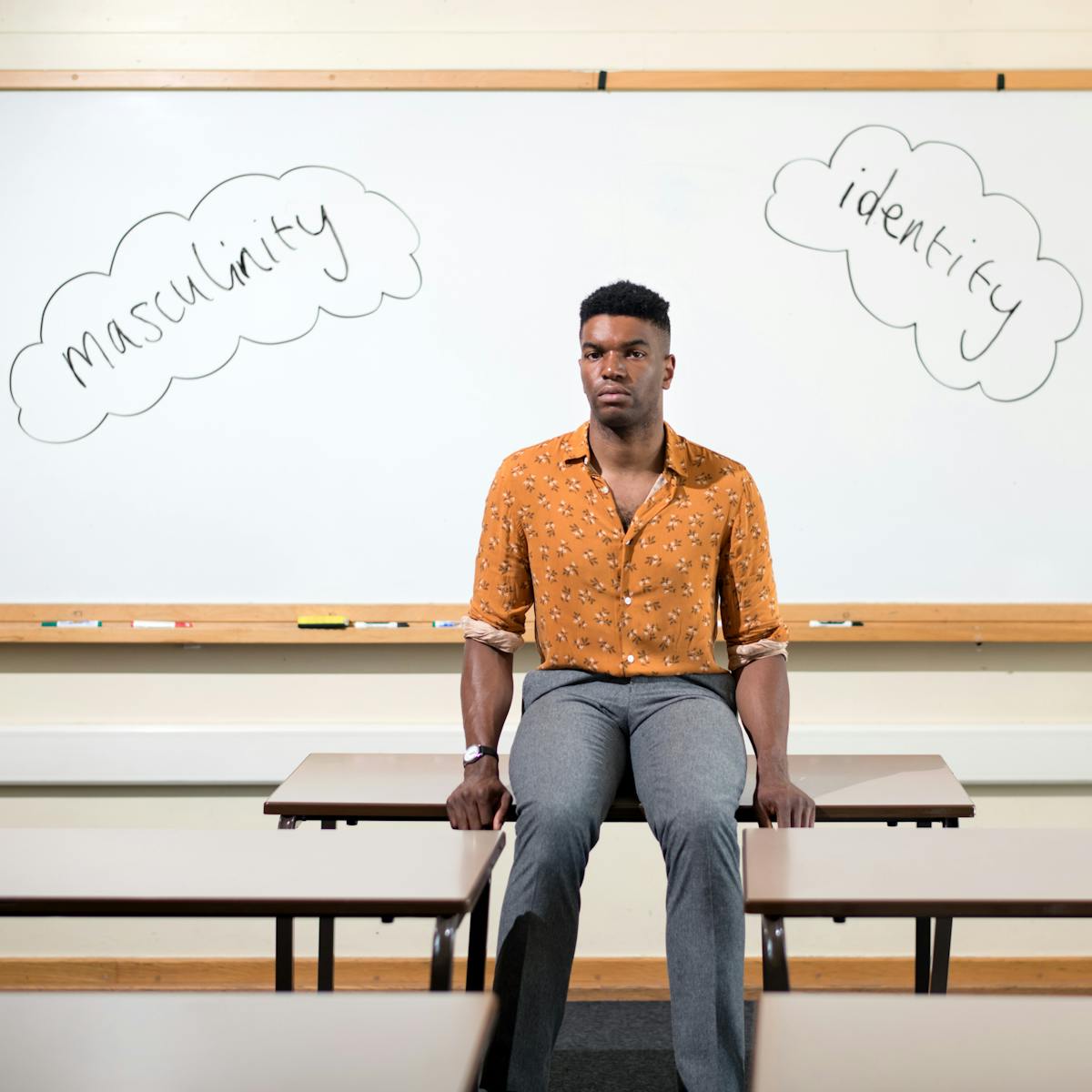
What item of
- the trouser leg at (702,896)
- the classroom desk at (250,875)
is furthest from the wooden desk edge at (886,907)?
the trouser leg at (702,896)

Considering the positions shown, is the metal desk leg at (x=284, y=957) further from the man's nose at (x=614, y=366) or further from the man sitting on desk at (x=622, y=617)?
the man's nose at (x=614, y=366)

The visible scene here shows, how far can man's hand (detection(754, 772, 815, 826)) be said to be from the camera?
1.86m

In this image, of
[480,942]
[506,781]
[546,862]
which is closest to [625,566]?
[506,781]

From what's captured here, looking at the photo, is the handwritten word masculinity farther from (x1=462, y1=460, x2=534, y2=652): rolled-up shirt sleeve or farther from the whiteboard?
(x1=462, y1=460, x2=534, y2=652): rolled-up shirt sleeve

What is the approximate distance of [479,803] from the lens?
189 centimetres

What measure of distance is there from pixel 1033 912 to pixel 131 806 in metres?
2.07

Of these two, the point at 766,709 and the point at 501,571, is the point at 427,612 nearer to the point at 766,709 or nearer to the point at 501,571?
the point at 501,571

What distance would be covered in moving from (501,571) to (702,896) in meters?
0.68

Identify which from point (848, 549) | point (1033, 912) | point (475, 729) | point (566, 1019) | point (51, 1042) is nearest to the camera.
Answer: point (51, 1042)

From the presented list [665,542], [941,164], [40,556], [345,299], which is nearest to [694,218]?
[941,164]

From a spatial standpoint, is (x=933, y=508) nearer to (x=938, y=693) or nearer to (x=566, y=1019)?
(x=938, y=693)

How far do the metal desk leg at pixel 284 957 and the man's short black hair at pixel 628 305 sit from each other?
1121 millimetres

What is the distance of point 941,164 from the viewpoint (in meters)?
2.71

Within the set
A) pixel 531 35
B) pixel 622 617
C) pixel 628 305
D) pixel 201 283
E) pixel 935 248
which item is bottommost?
pixel 622 617
